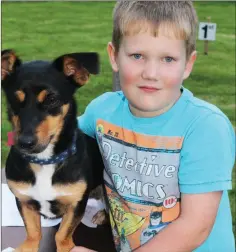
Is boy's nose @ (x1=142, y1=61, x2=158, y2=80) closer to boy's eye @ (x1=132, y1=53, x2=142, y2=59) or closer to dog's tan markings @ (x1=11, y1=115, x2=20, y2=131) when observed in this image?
boy's eye @ (x1=132, y1=53, x2=142, y2=59)

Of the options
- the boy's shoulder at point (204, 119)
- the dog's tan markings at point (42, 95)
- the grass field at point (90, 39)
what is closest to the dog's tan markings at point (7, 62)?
the dog's tan markings at point (42, 95)

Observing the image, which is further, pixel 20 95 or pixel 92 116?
pixel 92 116

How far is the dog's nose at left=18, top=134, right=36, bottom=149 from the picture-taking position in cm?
146

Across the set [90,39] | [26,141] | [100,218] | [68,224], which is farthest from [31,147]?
[90,39]

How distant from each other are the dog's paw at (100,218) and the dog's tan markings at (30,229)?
349mm

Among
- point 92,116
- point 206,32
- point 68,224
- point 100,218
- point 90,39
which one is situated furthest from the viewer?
point 90,39

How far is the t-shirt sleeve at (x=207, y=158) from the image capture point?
1494 mm

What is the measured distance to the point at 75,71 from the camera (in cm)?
161

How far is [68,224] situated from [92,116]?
1.32 ft

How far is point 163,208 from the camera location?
1637 millimetres

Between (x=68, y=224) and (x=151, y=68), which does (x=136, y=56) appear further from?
(x=68, y=224)

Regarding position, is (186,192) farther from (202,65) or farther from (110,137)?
(202,65)

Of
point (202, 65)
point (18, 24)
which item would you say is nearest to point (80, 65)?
point (202, 65)

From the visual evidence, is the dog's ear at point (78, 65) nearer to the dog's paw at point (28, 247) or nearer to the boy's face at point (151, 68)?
the boy's face at point (151, 68)
